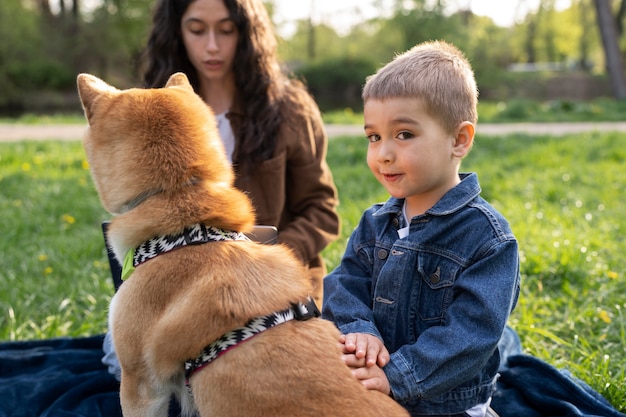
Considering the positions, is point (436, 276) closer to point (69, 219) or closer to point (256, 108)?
point (256, 108)

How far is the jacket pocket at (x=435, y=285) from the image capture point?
2283 millimetres

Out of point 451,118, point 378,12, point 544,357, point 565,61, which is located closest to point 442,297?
point 451,118

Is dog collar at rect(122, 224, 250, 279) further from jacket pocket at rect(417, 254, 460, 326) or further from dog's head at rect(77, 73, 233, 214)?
jacket pocket at rect(417, 254, 460, 326)

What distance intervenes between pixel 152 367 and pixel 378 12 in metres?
42.0

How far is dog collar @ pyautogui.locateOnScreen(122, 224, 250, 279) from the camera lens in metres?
2.21

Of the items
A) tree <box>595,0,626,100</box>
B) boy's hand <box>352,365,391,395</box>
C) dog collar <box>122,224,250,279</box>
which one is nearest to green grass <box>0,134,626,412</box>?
boy's hand <box>352,365,391,395</box>

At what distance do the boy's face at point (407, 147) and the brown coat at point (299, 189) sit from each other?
1.35m

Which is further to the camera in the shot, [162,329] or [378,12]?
[378,12]

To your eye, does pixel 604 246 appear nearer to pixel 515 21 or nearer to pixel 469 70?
pixel 469 70

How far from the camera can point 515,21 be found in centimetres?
5181

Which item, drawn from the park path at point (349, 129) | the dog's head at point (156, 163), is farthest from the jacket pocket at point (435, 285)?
the park path at point (349, 129)

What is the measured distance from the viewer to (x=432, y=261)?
A: 2316 mm

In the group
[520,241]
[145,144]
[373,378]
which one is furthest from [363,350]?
[520,241]

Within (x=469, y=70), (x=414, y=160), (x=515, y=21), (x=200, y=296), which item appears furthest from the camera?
(x=515, y=21)
